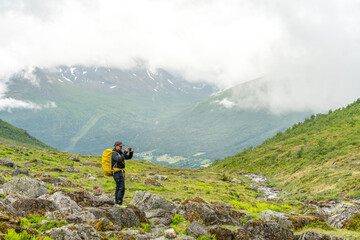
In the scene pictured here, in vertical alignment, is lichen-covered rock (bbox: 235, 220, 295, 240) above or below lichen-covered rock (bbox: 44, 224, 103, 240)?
above

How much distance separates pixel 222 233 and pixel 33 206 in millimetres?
9757

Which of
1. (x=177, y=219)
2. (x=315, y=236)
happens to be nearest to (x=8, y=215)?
(x=177, y=219)

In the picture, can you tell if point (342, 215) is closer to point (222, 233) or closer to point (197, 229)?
point (222, 233)

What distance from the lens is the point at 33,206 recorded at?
12398 millimetres

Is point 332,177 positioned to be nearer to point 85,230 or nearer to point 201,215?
point 201,215

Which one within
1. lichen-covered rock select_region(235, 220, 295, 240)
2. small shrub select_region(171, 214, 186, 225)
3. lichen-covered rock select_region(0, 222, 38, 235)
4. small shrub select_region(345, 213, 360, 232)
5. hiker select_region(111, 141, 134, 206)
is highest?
hiker select_region(111, 141, 134, 206)

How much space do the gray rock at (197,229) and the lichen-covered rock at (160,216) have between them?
1948 mm

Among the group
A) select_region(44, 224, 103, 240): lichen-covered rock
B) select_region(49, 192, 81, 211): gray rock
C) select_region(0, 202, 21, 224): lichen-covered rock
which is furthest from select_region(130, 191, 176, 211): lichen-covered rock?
select_region(0, 202, 21, 224): lichen-covered rock

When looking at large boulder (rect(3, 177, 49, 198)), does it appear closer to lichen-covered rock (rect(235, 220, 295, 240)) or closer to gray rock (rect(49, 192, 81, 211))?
gray rock (rect(49, 192, 81, 211))

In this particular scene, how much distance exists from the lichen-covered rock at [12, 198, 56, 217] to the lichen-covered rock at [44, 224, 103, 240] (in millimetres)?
3432

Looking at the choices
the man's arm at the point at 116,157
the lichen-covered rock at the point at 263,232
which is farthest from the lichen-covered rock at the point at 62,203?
the lichen-covered rock at the point at 263,232

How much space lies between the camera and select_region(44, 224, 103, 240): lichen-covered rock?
29.9 feet

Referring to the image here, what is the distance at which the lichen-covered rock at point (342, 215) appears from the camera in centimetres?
1395

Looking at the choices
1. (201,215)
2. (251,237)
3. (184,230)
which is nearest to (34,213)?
(184,230)
